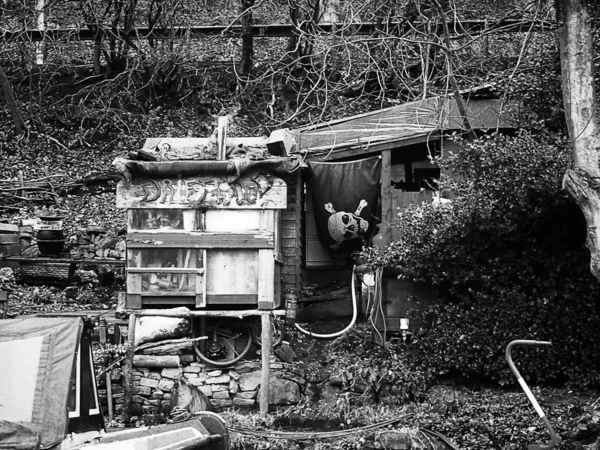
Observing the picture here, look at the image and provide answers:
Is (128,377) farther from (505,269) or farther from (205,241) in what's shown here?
(505,269)

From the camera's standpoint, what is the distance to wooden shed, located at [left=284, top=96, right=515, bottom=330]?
13742 millimetres

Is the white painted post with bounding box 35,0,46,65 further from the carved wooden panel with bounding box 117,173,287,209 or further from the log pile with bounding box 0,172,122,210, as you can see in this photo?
the carved wooden panel with bounding box 117,173,287,209

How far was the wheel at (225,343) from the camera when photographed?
1345 cm

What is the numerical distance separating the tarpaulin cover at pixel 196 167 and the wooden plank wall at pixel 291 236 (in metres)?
1.26

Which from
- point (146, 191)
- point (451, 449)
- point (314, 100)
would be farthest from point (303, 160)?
point (314, 100)

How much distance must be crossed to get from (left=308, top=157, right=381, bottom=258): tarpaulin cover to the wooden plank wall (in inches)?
25.0

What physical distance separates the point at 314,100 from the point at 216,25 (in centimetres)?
515

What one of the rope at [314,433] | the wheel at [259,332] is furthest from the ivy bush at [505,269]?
the wheel at [259,332]

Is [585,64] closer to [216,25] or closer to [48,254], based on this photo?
[48,254]

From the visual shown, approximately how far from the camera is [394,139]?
1498 centimetres

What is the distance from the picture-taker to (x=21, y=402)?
28.8ft

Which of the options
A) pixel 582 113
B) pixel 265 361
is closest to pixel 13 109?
pixel 265 361

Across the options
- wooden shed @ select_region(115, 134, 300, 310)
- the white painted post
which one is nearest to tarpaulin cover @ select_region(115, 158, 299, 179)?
wooden shed @ select_region(115, 134, 300, 310)

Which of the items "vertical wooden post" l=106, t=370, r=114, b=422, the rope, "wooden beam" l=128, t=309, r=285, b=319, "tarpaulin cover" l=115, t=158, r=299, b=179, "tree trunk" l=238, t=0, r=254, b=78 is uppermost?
"tree trunk" l=238, t=0, r=254, b=78
